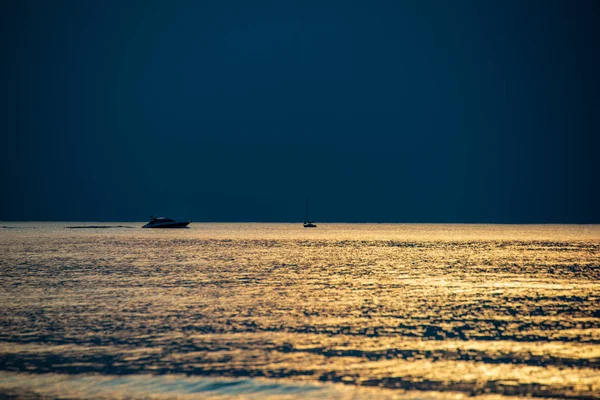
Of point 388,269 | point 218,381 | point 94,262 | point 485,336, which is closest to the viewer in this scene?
point 218,381

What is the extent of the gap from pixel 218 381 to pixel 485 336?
14.1m

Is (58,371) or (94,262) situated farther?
(94,262)

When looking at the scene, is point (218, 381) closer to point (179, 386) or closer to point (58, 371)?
point (179, 386)

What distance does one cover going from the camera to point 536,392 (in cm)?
2216

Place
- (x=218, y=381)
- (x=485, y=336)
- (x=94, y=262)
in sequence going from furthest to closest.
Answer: (x=94, y=262) → (x=485, y=336) → (x=218, y=381)

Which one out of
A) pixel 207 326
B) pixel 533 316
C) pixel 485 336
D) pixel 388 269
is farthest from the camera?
pixel 388 269

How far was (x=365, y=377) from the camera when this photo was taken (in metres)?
24.3

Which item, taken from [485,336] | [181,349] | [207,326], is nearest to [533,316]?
[485,336]

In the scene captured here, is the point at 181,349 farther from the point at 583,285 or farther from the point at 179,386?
the point at 583,285

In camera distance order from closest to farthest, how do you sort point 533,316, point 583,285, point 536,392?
1. point 536,392
2. point 533,316
3. point 583,285

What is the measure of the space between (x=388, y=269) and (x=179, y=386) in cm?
5599

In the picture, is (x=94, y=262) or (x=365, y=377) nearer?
(x=365, y=377)

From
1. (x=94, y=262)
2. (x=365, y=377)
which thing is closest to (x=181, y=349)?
(x=365, y=377)

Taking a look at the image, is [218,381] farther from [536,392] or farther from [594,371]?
[594,371]
